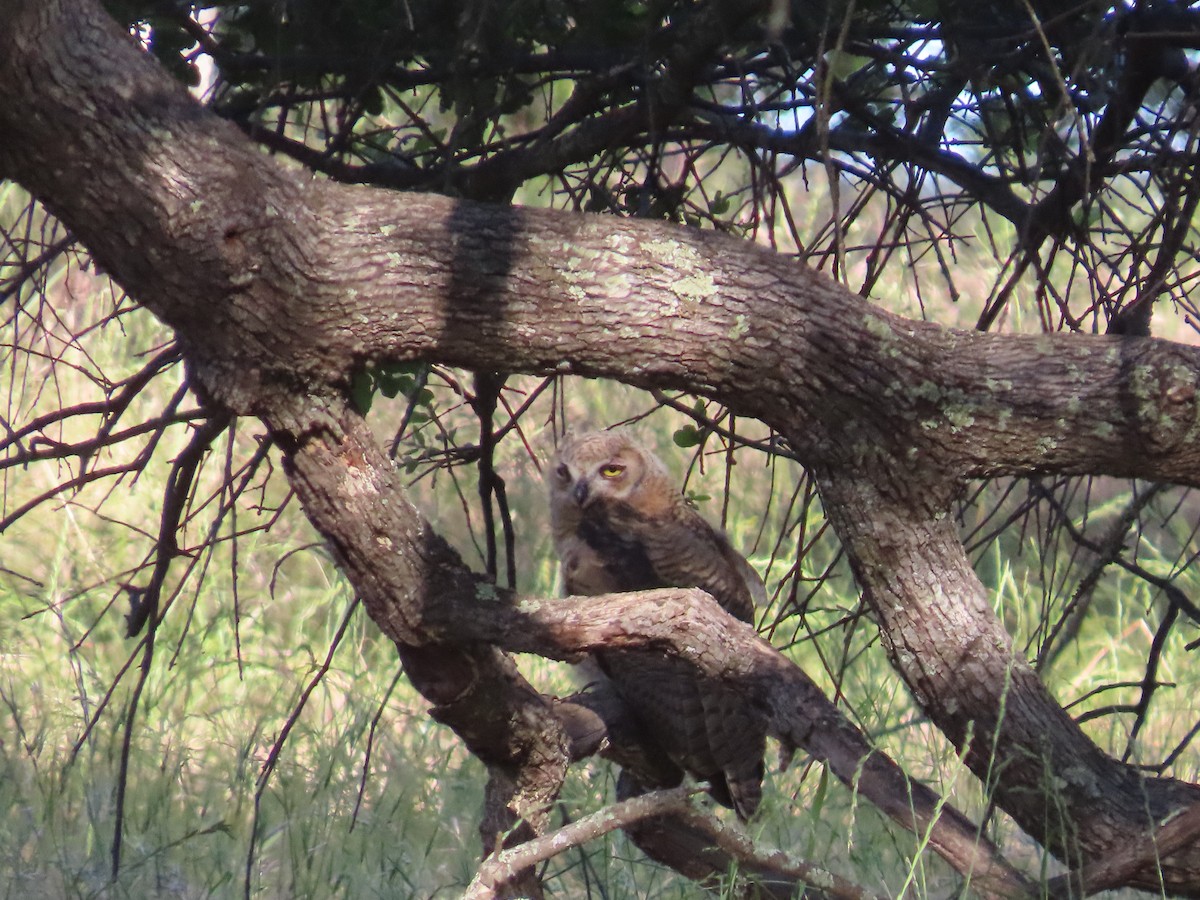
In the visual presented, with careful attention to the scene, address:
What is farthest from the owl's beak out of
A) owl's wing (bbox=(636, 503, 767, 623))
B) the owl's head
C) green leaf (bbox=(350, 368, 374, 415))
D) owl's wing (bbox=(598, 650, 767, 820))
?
green leaf (bbox=(350, 368, 374, 415))

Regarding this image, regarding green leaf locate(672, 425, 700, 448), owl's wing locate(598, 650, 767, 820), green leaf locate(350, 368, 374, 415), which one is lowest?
owl's wing locate(598, 650, 767, 820)

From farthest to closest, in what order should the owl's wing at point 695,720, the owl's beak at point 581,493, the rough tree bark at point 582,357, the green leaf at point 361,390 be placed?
the owl's beak at point 581,493 < the owl's wing at point 695,720 < the green leaf at point 361,390 < the rough tree bark at point 582,357

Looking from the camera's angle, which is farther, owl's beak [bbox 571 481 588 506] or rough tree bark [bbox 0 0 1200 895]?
owl's beak [bbox 571 481 588 506]

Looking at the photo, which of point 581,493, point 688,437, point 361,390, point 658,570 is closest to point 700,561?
point 658,570

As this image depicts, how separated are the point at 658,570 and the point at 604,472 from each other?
418 mm

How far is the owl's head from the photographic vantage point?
153 inches

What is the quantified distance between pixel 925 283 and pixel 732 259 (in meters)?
5.41

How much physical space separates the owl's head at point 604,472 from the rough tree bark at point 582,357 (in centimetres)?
168

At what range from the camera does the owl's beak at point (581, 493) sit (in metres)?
3.88

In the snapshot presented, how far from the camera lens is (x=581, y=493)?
12.7ft

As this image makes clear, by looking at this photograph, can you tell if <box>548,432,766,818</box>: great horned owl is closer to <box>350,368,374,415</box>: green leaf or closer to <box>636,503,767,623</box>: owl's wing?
<box>636,503,767,623</box>: owl's wing

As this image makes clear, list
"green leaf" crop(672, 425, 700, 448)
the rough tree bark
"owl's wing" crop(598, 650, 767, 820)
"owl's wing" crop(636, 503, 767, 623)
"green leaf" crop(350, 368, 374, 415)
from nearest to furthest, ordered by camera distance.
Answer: the rough tree bark < "green leaf" crop(350, 368, 374, 415) < "green leaf" crop(672, 425, 700, 448) < "owl's wing" crop(598, 650, 767, 820) < "owl's wing" crop(636, 503, 767, 623)

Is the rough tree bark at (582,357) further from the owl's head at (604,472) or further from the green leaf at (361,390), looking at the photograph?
the owl's head at (604,472)

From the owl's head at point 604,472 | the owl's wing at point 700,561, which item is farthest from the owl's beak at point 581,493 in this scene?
the owl's wing at point 700,561
